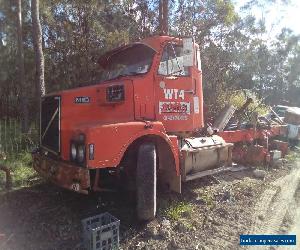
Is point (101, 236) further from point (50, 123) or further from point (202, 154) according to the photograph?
point (202, 154)

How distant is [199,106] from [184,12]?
9109mm

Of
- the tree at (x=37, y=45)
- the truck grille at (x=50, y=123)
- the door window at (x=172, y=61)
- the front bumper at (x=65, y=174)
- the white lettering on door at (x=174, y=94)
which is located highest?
the tree at (x=37, y=45)

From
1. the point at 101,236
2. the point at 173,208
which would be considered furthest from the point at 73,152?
the point at 173,208

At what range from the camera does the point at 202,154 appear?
652 cm

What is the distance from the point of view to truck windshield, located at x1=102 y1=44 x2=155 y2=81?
5.97 metres

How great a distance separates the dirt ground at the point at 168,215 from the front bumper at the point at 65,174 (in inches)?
22.7

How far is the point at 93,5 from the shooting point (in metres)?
13.5

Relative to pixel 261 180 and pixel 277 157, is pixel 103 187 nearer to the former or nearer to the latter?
pixel 261 180

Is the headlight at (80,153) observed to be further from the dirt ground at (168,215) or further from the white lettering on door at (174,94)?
the white lettering on door at (174,94)

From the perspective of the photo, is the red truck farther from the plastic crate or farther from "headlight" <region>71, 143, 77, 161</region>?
the plastic crate

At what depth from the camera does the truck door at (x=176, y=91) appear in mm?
5957

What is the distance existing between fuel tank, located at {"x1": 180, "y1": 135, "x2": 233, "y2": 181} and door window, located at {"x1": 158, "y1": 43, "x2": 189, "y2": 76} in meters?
1.25

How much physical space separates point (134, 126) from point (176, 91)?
130cm

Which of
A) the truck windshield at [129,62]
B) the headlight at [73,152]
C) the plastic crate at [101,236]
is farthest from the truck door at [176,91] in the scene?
the plastic crate at [101,236]
